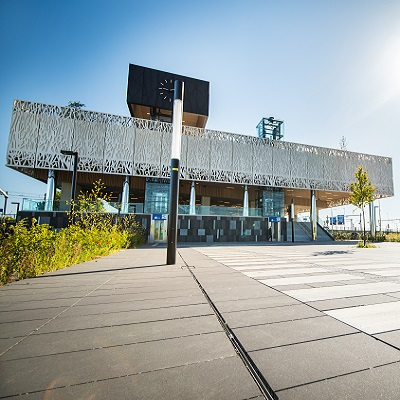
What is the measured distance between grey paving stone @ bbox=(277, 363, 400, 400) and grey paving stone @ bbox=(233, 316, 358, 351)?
23.0 inches

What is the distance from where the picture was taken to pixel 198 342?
2.22 metres

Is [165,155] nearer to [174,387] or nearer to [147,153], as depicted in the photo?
[147,153]

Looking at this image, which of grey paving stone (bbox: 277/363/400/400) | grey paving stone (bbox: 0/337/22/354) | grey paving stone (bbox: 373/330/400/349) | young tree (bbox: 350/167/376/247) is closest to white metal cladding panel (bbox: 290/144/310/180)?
young tree (bbox: 350/167/376/247)

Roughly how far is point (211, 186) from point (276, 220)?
11.3 meters

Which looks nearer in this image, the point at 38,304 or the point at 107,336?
the point at 107,336

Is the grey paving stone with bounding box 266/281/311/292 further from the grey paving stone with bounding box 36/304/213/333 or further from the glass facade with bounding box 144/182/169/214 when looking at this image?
the glass facade with bounding box 144/182/169/214

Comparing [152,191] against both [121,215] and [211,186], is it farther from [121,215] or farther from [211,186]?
[211,186]

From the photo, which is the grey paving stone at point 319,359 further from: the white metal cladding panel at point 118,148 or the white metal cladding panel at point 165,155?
the white metal cladding panel at point 118,148

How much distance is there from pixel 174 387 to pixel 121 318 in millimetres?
1588

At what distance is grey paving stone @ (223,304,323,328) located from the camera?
2.73 meters

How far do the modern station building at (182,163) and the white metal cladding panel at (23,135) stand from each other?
3.7 inches

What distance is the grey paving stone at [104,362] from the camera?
1626 mm

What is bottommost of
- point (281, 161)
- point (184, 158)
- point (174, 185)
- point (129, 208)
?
point (174, 185)

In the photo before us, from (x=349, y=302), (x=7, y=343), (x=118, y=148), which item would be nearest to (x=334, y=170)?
(x=118, y=148)
